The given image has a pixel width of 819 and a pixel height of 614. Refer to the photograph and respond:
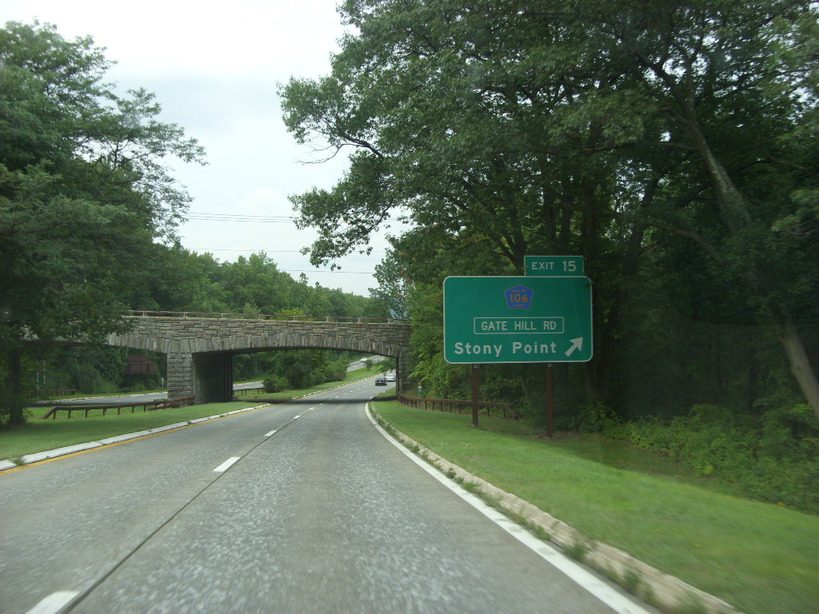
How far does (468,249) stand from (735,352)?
8982 millimetres

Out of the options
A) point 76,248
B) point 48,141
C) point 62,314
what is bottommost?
point 62,314

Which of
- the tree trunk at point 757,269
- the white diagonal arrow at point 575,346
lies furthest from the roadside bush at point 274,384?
the tree trunk at point 757,269

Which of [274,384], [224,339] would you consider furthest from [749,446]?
[274,384]

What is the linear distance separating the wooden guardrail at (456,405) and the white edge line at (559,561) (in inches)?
769

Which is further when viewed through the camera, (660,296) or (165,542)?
(660,296)

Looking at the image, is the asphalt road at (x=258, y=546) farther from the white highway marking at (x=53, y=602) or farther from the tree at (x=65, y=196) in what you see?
the tree at (x=65, y=196)

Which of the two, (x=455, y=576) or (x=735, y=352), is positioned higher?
(x=735, y=352)

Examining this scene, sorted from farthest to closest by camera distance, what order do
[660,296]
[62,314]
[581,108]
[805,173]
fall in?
[62,314], [660,296], [805,173], [581,108]

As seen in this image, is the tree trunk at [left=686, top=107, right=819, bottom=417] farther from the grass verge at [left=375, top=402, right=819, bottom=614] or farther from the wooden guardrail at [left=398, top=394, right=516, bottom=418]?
the wooden guardrail at [left=398, top=394, right=516, bottom=418]

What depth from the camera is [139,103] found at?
898 inches

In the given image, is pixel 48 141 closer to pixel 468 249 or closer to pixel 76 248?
pixel 76 248

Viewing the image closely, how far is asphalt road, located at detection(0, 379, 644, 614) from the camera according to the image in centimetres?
502

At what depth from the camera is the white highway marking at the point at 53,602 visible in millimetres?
4730

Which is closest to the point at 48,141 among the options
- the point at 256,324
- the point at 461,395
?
the point at 461,395
